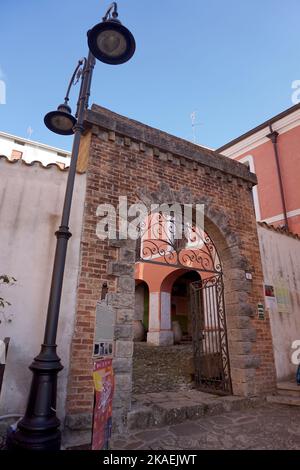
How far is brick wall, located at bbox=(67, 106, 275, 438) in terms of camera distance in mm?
4211

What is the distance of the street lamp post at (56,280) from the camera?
2.58m

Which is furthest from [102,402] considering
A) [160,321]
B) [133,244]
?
[160,321]

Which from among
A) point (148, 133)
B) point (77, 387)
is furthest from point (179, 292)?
point (77, 387)

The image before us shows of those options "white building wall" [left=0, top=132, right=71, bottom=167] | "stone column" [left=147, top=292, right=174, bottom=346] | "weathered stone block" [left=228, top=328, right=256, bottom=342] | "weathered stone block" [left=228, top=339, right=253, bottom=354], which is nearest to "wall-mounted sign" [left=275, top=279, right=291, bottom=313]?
"weathered stone block" [left=228, top=328, right=256, bottom=342]

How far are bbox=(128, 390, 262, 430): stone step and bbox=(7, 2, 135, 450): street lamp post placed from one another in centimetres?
180

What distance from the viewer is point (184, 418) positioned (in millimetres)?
→ 4457

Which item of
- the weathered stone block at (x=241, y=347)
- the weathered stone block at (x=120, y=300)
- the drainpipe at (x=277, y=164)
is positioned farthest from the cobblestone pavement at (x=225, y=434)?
the drainpipe at (x=277, y=164)

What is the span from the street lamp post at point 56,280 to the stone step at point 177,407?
5.89 ft

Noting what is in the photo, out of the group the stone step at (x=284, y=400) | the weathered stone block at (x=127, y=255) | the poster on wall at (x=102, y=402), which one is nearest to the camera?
the poster on wall at (x=102, y=402)

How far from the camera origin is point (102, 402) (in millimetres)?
2436

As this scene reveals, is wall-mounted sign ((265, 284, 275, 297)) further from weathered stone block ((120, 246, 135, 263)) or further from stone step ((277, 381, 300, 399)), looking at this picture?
weathered stone block ((120, 246, 135, 263))

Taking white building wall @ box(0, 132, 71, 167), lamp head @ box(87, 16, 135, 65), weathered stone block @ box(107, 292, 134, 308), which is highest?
white building wall @ box(0, 132, 71, 167)

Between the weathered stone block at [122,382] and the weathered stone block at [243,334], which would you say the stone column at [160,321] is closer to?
the weathered stone block at [243,334]

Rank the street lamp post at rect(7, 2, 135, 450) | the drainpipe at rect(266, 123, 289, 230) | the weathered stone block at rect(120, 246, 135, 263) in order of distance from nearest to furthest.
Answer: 1. the street lamp post at rect(7, 2, 135, 450)
2. the weathered stone block at rect(120, 246, 135, 263)
3. the drainpipe at rect(266, 123, 289, 230)
